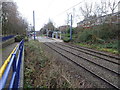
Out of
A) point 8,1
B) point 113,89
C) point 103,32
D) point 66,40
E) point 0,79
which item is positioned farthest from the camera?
point 66,40

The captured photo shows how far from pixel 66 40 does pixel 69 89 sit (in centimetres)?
2309

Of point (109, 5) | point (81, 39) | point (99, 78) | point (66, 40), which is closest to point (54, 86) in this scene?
point (99, 78)

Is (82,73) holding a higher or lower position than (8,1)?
lower

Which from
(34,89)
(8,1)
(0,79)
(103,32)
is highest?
(8,1)

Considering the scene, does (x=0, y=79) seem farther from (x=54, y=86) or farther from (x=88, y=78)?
(x=88, y=78)

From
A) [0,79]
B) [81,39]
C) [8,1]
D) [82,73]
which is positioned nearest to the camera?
[0,79]

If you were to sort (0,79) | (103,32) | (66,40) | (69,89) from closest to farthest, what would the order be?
(0,79)
(69,89)
(103,32)
(66,40)

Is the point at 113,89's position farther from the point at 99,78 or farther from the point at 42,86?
the point at 42,86

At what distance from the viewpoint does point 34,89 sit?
3141 millimetres

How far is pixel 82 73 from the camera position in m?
5.65

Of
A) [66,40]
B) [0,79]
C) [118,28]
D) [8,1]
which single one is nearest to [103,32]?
[118,28]

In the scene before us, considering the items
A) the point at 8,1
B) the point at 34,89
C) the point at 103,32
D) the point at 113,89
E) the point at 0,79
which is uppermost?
the point at 8,1

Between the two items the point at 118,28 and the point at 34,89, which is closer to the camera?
the point at 34,89

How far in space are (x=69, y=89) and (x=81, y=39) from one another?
19.2 m
